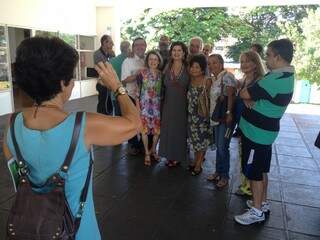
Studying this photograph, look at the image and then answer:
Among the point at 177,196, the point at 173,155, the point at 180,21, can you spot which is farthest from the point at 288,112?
the point at 180,21

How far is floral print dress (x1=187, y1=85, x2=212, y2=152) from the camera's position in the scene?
3.90m

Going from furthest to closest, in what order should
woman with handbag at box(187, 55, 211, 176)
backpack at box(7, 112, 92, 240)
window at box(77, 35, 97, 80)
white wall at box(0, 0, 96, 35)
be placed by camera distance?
window at box(77, 35, 97, 80), white wall at box(0, 0, 96, 35), woman with handbag at box(187, 55, 211, 176), backpack at box(7, 112, 92, 240)

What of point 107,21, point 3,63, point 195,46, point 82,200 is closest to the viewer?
point 82,200

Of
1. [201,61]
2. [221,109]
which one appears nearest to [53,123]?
[221,109]

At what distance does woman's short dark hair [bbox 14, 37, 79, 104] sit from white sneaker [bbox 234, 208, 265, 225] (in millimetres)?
2287

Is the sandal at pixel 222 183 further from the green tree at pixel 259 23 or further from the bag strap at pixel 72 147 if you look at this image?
the green tree at pixel 259 23

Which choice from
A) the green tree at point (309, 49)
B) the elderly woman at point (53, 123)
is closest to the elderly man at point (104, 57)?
the elderly woman at point (53, 123)

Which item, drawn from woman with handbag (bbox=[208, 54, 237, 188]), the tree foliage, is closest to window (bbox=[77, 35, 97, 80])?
the tree foliage

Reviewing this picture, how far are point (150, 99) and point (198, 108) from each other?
2.33ft

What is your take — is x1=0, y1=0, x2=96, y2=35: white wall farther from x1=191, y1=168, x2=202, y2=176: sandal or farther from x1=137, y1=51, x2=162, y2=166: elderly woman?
x1=191, y1=168, x2=202, y2=176: sandal

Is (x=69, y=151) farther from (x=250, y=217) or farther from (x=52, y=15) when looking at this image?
(x=52, y=15)

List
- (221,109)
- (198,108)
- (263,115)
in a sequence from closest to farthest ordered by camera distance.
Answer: (263,115), (221,109), (198,108)

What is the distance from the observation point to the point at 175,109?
160 inches

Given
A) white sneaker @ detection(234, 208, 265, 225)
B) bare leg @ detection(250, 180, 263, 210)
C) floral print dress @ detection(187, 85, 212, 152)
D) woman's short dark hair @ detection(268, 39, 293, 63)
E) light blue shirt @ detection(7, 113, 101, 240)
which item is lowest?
white sneaker @ detection(234, 208, 265, 225)
